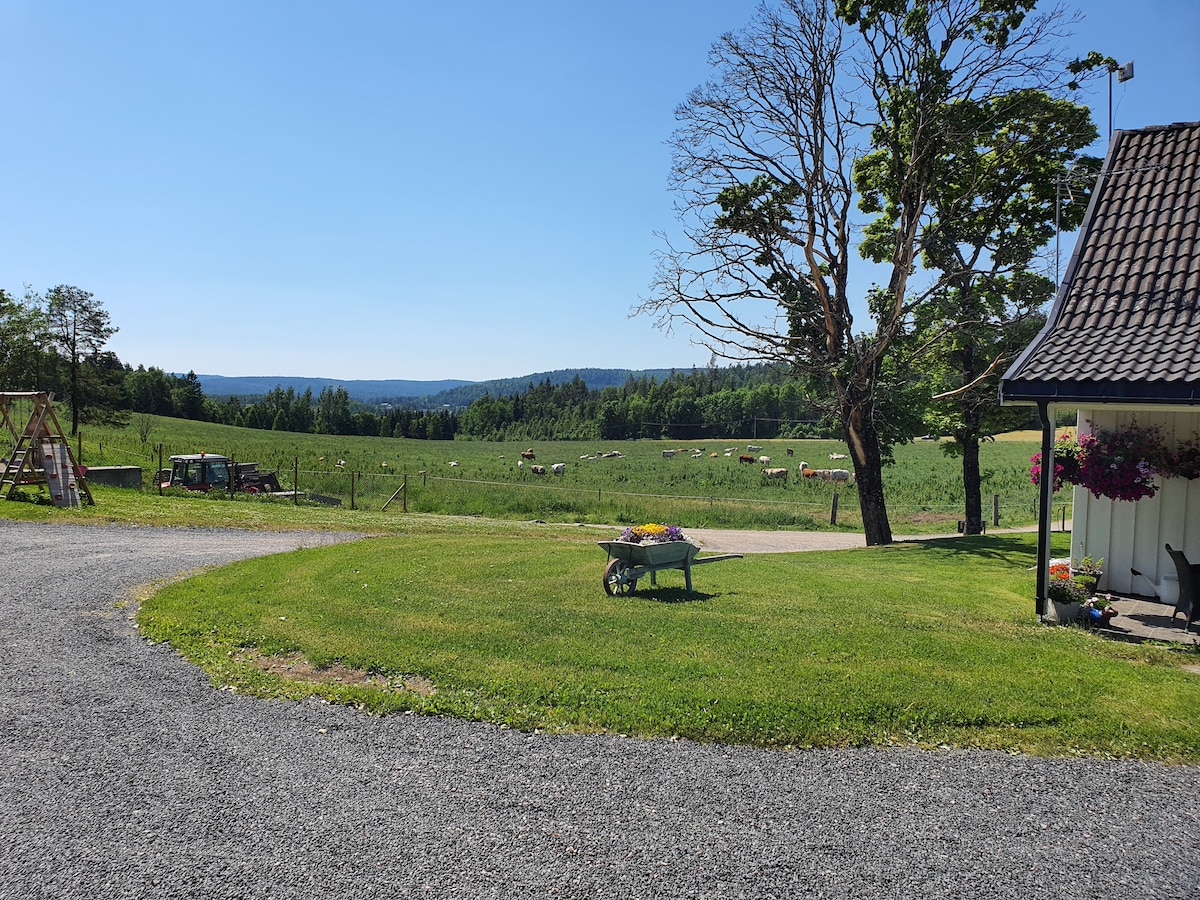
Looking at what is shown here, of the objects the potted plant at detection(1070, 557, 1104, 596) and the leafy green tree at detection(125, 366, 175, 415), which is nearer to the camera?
the potted plant at detection(1070, 557, 1104, 596)

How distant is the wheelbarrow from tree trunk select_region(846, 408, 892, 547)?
429 inches

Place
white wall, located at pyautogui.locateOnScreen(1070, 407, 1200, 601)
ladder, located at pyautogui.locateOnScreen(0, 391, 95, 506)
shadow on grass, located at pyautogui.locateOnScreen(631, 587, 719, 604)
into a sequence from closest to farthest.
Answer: white wall, located at pyautogui.locateOnScreen(1070, 407, 1200, 601) < shadow on grass, located at pyautogui.locateOnScreen(631, 587, 719, 604) < ladder, located at pyautogui.locateOnScreen(0, 391, 95, 506)

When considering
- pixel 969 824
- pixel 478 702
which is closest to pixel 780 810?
pixel 969 824

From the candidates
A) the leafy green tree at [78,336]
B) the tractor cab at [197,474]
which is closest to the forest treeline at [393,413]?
the leafy green tree at [78,336]

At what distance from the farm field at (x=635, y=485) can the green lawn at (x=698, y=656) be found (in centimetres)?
1535

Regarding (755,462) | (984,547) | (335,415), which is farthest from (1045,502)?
(335,415)

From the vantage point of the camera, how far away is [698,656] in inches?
309

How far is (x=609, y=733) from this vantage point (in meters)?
6.02

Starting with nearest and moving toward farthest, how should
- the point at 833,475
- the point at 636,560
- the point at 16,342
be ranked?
the point at 636,560, the point at 16,342, the point at 833,475

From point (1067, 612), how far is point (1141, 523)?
2252 millimetres

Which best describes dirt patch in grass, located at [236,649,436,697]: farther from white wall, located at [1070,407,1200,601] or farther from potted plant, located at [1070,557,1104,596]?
white wall, located at [1070,407,1200,601]

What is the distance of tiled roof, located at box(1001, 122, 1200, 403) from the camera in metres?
8.79

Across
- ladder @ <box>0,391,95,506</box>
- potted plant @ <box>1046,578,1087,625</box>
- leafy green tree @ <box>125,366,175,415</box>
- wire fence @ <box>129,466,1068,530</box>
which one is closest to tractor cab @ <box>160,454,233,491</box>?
wire fence @ <box>129,466,1068,530</box>

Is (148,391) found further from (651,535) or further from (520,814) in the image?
(520,814)
